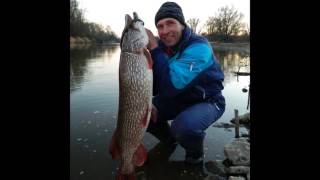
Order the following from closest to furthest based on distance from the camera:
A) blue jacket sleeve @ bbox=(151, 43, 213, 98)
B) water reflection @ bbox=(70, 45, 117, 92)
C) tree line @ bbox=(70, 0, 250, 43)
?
blue jacket sleeve @ bbox=(151, 43, 213, 98), water reflection @ bbox=(70, 45, 117, 92), tree line @ bbox=(70, 0, 250, 43)

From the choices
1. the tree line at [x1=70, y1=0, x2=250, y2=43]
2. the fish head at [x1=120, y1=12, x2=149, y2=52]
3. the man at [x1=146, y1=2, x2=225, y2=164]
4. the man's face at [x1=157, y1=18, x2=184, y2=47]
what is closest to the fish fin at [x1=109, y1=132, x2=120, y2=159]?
the fish head at [x1=120, y1=12, x2=149, y2=52]

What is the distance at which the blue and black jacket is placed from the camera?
167 inches

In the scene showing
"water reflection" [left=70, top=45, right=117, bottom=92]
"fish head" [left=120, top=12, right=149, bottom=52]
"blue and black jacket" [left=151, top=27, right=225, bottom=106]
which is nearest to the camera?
"fish head" [left=120, top=12, right=149, bottom=52]

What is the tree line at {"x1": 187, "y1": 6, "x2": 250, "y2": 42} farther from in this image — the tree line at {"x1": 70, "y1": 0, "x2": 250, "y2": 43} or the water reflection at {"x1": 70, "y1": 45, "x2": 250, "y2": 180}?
the water reflection at {"x1": 70, "y1": 45, "x2": 250, "y2": 180}

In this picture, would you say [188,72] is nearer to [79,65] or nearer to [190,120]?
[190,120]

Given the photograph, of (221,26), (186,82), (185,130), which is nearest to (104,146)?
(185,130)

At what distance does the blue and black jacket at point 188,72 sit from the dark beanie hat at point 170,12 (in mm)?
261

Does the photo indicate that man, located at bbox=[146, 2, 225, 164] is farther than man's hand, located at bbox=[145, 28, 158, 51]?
Yes

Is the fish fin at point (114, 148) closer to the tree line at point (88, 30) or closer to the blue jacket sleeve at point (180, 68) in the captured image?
the blue jacket sleeve at point (180, 68)

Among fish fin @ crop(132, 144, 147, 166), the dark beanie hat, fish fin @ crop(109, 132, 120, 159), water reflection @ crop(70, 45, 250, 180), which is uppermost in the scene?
the dark beanie hat

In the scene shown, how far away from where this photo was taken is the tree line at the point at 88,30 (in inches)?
2068

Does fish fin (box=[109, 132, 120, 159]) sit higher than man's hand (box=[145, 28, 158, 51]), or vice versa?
man's hand (box=[145, 28, 158, 51])
